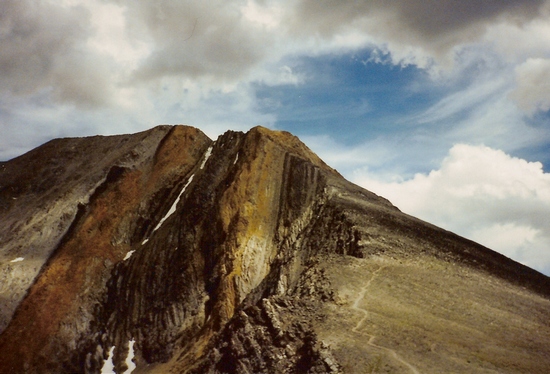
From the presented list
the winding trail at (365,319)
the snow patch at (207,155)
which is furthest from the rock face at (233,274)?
the snow patch at (207,155)

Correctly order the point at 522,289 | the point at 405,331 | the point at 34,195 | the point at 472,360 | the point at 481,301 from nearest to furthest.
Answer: the point at 472,360
the point at 405,331
the point at 481,301
the point at 522,289
the point at 34,195

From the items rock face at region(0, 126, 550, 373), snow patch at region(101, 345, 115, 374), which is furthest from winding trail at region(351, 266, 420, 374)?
snow patch at region(101, 345, 115, 374)

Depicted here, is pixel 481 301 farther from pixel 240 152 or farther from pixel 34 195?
pixel 34 195

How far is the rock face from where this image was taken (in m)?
15.5

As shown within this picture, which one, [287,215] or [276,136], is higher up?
[276,136]

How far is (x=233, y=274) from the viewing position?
27.8 metres

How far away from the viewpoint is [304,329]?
1568 cm

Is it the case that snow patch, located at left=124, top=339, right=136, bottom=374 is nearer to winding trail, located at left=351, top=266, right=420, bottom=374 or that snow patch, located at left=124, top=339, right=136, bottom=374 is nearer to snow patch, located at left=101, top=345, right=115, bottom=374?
snow patch, located at left=101, top=345, right=115, bottom=374

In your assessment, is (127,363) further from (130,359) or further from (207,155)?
A: (207,155)

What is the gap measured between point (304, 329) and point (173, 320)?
1560 centimetres

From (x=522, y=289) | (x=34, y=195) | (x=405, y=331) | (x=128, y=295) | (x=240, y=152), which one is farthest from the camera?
(x=34, y=195)

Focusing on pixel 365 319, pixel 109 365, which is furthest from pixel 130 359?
pixel 365 319

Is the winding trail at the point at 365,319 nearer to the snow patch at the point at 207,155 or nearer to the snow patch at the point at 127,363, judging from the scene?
the snow patch at the point at 127,363

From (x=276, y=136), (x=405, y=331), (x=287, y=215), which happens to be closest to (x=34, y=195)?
(x=276, y=136)
